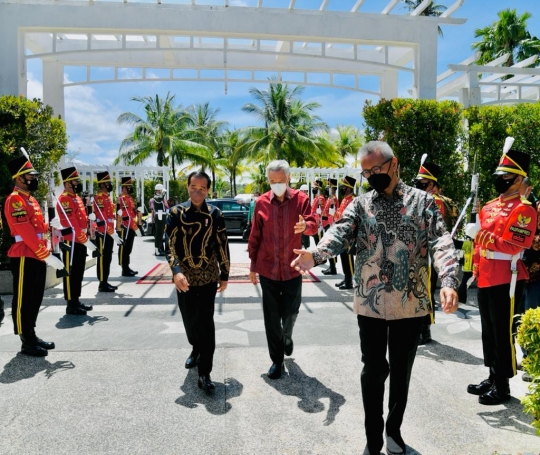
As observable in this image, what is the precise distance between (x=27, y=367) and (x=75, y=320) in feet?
5.85

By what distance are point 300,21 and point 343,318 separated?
6.31 m

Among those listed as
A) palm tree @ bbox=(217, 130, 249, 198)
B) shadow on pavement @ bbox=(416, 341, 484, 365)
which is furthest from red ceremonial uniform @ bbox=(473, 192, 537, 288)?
palm tree @ bbox=(217, 130, 249, 198)

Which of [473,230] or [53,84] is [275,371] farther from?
[53,84]

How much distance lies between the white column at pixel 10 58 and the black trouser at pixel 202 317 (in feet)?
24.2

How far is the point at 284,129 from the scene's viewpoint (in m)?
33.5

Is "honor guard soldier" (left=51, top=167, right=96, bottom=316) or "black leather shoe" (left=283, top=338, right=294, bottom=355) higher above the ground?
"honor guard soldier" (left=51, top=167, right=96, bottom=316)

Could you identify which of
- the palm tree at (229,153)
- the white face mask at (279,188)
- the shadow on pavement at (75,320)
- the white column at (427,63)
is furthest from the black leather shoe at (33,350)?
the palm tree at (229,153)

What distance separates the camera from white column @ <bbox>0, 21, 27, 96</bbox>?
929cm

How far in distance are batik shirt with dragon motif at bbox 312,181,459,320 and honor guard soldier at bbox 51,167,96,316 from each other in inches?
186

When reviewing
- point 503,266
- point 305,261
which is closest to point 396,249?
point 305,261

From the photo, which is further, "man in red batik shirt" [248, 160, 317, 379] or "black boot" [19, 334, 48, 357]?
"black boot" [19, 334, 48, 357]

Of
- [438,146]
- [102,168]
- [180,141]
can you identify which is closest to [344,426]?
[438,146]

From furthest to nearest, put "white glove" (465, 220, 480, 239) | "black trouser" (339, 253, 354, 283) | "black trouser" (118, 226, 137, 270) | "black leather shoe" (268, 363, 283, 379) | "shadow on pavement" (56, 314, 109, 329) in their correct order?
1. "black trouser" (118, 226, 137, 270)
2. "black trouser" (339, 253, 354, 283)
3. "shadow on pavement" (56, 314, 109, 329)
4. "black leather shoe" (268, 363, 283, 379)
5. "white glove" (465, 220, 480, 239)

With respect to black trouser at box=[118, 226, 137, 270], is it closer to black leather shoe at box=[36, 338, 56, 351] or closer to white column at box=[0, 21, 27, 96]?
white column at box=[0, 21, 27, 96]
